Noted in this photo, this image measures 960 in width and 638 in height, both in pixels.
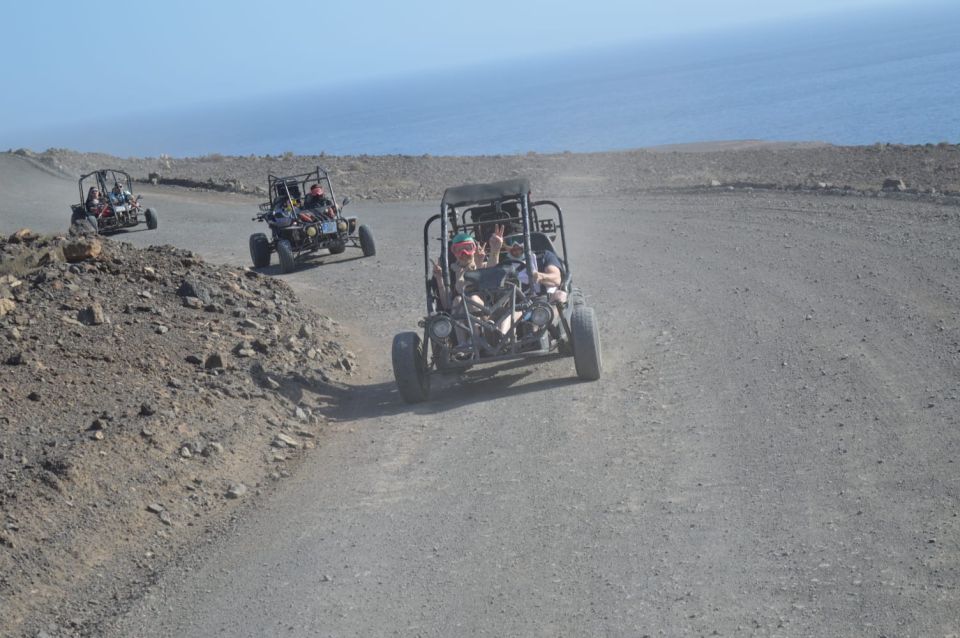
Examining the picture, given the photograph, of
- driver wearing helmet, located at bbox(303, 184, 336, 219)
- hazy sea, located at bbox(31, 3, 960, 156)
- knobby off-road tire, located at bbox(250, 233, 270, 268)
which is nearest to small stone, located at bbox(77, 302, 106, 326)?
knobby off-road tire, located at bbox(250, 233, 270, 268)

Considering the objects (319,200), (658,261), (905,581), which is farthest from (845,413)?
(319,200)

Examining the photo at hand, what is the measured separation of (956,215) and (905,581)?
14.8 m

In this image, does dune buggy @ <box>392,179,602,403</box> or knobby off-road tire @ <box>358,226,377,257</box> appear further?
knobby off-road tire @ <box>358,226,377,257</box>

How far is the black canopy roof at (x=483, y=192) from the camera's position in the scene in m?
12.5

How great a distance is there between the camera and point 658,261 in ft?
60.7

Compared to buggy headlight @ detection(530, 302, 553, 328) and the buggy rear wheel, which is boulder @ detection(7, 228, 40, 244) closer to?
the buggy rear wheel

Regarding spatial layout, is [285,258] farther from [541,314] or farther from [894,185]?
[894,185]

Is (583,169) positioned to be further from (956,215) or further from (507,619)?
(507,619)

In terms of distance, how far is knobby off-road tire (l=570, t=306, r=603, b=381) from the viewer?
1095 cm

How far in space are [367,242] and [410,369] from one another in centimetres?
1142

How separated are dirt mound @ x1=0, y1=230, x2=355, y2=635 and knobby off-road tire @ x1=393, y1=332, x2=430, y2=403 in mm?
836

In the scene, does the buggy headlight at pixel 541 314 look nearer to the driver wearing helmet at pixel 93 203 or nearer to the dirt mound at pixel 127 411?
the dirt mound at pixel 127 411

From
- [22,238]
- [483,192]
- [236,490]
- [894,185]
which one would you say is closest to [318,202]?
[22,238]

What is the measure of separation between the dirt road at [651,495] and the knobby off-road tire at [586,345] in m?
0.17
